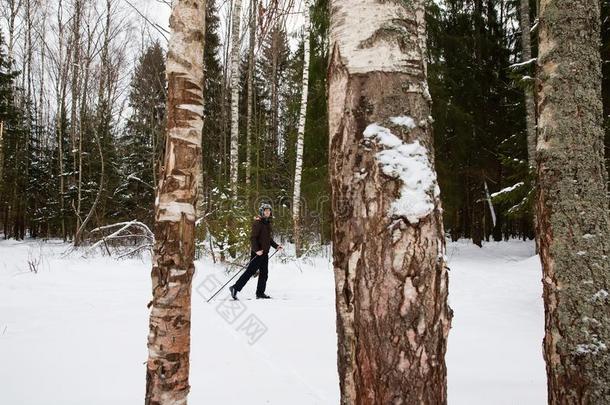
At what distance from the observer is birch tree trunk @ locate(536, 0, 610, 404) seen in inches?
90.2

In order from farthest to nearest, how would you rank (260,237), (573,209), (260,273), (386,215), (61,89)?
1. (61,89)
2. (260,237)
3. (260,273)
4. (573,209)
5. (386,215)

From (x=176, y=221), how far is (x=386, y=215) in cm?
156

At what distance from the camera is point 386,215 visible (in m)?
1.20

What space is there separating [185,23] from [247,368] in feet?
9.62

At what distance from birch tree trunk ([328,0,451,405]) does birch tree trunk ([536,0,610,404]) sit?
5.16 ft

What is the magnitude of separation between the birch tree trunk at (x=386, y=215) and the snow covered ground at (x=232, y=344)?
2.09 m

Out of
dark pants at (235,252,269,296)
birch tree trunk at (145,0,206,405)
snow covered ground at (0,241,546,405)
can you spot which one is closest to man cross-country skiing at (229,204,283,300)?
dark pants at (235,252,269,296)

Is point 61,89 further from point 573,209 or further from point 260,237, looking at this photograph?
point 573,209

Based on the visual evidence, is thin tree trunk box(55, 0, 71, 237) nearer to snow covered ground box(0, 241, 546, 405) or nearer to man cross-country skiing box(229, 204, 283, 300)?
snow covered ground box(0, 241, 546, 405)

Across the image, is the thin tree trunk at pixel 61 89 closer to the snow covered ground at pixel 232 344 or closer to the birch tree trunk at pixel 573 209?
the snow covered ground at pixel 232 344

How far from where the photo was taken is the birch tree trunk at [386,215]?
118 centimetres

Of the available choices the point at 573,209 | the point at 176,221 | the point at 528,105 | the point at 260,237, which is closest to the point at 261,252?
the point at 260,237

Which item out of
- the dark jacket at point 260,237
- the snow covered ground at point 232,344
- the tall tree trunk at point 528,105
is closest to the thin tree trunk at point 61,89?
the snow covered ground at point 232,344

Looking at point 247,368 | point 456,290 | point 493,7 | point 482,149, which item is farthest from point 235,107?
point 493,7
